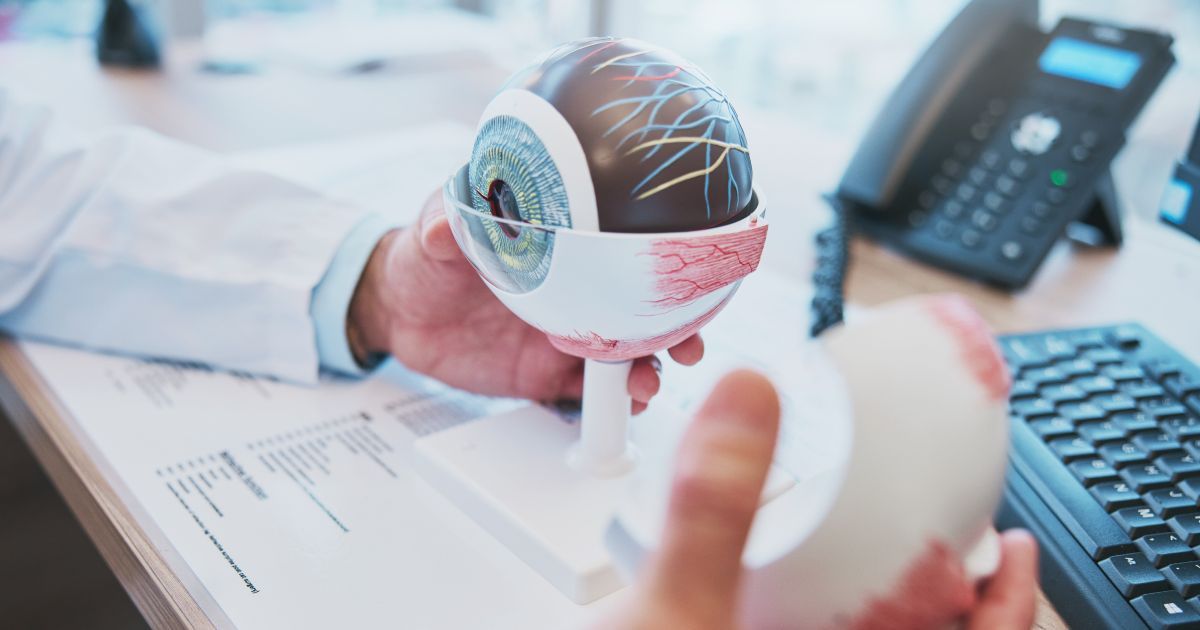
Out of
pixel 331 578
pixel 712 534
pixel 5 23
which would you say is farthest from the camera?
pixel 5 23

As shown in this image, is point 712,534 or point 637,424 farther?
point 637,424

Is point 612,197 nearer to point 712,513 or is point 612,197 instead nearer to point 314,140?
point 712,513

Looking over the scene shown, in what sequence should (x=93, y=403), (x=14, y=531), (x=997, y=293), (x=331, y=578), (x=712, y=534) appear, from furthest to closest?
1. (x=14, y=531)
2. (x=997, y=293)
3. (x=93, y=403)
4. (x=331, y=578)
5. (x=712, y=534)

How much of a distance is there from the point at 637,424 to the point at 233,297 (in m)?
0.25

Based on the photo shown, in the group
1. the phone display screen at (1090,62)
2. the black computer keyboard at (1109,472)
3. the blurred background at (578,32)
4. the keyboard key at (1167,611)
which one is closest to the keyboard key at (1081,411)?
the black computer keyboard at (1109,472)

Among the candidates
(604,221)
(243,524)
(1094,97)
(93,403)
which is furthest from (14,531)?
(1094,97)

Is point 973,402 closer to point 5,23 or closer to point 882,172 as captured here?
point 882,172

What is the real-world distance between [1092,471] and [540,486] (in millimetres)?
235

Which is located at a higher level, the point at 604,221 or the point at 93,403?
the point at 604,221

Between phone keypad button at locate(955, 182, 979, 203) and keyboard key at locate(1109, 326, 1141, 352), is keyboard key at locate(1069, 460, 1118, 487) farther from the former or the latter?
phone keypad button at locate(955, 182, 979, 203)

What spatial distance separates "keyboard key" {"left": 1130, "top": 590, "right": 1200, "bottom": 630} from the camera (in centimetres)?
29

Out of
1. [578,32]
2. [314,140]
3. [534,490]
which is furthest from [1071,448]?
[578,32]

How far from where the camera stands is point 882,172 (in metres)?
0.66

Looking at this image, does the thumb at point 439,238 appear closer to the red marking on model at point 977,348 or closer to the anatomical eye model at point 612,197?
the anatomical eye model at point 612,197
